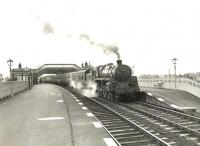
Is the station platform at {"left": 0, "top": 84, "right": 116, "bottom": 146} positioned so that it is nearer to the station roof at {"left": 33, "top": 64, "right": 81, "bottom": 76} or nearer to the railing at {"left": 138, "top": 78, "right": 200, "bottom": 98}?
the railing at {"left": 138, "top": 78, "right": 200, "bottom": 98}

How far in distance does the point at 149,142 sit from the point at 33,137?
3.37 metres

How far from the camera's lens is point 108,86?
87.4 ft

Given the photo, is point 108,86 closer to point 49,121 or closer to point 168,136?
point 49,121

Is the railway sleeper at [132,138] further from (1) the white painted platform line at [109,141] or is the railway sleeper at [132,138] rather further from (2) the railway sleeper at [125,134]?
(1) the white painted platform line at [109,141]

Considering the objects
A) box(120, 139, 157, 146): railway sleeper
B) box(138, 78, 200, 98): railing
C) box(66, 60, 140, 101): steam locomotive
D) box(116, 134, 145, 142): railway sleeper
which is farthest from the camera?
box(138, 78, 200, 98): railing

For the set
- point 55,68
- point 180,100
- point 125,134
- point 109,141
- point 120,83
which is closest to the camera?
point 109,141

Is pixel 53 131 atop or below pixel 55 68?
below

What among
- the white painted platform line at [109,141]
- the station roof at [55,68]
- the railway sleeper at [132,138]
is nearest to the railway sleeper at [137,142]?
the white painted platform line at [109,141]

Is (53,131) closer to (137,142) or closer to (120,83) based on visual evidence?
(137,142)

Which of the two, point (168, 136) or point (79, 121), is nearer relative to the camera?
point (168, 136)

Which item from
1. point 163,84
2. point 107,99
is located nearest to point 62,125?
point 107,99

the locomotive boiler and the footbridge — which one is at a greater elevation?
the footbridge

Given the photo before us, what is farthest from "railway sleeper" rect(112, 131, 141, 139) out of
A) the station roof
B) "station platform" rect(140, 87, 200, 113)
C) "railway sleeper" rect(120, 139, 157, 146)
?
the station roof

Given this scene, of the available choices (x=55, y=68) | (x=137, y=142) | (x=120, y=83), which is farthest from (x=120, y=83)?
(x=55, y=68)
